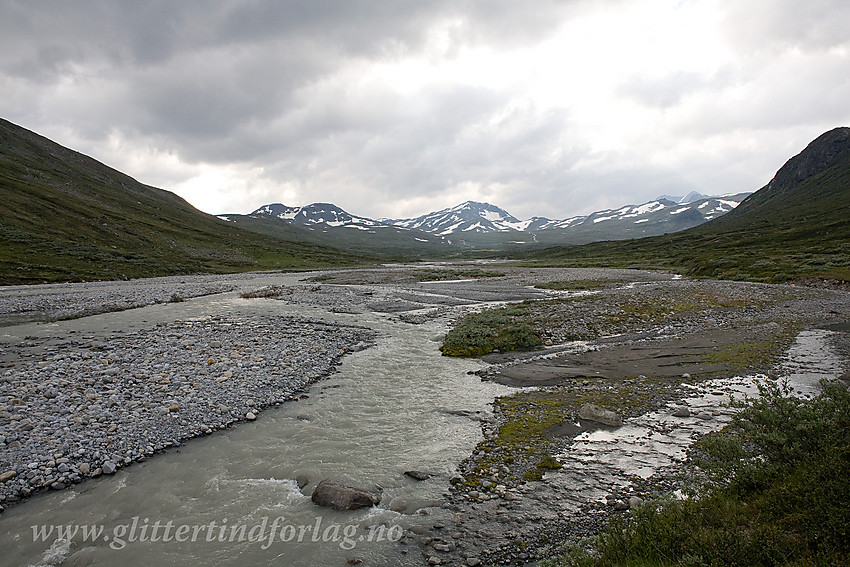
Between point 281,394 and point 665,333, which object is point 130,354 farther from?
point 665,333

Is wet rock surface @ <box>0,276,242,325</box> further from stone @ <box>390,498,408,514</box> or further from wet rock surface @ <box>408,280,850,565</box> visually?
wet rock surface @ <box>408,280,850,565</box>

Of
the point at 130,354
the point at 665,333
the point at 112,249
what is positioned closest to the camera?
the point at 130,354

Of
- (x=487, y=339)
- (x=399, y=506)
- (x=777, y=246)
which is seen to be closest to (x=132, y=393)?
(x=399, y=506)

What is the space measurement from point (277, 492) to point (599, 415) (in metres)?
9.49

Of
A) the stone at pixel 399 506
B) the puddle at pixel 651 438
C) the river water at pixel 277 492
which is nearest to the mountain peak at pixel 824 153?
the puddle at pixel 651 438

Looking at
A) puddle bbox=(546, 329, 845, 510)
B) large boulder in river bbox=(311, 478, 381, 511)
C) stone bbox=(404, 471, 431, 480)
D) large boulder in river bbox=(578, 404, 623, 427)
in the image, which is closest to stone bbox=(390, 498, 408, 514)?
large boulder in river bbox=(311, 478, 381, 511)

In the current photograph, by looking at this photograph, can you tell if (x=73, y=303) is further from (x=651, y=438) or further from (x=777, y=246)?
(x=777, y=246)

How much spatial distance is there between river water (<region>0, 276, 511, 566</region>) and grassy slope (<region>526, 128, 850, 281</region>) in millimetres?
53389

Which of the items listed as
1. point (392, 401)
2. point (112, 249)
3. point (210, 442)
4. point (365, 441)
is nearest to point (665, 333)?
point (392, 401)

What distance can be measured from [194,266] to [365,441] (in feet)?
326

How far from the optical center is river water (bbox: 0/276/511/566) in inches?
307

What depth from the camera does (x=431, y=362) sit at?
65.2 ft

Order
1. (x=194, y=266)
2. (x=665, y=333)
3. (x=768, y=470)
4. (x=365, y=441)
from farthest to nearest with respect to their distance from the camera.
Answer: (x=194, y=266) < (x=665, y=333) < (x=365, y=441) < (x=768, y=470)

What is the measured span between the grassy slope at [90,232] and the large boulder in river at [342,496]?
72523mm
